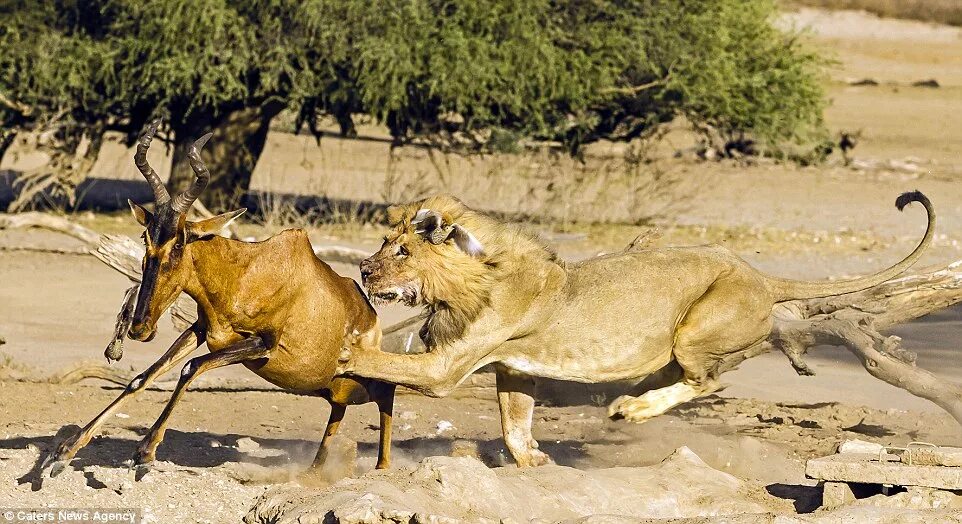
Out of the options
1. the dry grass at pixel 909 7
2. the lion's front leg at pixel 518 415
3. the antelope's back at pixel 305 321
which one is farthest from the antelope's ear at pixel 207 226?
the dry grass at pixel 909 7

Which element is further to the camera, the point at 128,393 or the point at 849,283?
the point at 849,283

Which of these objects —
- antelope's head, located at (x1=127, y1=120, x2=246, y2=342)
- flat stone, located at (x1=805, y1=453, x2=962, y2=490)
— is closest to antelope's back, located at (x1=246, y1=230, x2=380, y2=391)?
antelope's head, located at (x1=127, y1=120, x2=246, y2=342)

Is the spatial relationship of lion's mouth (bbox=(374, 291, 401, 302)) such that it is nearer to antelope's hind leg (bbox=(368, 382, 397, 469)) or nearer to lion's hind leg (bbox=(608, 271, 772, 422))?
antelope's hind leg (bbox=(368, 382, 397, 469))

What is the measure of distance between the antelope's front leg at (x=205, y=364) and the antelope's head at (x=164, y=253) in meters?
0.37

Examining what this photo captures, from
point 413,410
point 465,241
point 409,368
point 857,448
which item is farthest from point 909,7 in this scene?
point 409,368

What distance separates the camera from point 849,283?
28.9ft

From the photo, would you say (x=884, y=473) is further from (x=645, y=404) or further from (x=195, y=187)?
(x=195, y=187)

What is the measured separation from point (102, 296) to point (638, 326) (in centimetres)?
807

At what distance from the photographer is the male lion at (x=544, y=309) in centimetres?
729

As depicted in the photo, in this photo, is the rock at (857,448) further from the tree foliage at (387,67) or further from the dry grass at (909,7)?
the dry grass at (909,7)

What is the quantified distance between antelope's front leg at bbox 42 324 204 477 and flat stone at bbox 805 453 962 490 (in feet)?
9.58

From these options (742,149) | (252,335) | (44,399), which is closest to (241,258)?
(252,335)

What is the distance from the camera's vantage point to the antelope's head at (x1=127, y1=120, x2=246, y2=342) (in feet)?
21.2

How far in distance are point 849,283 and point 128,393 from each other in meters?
4.15
